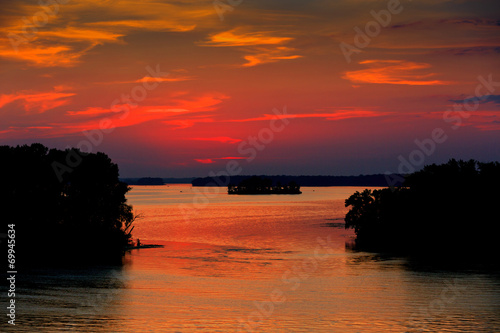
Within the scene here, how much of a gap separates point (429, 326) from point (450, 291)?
18.0 metres

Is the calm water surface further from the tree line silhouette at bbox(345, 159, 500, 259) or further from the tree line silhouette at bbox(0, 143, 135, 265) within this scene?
the tree line silhouette at bbox(345, 159, 500, 259)

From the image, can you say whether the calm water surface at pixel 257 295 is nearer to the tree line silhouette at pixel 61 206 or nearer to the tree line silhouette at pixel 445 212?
the tree line silhouette at pixel 61 206

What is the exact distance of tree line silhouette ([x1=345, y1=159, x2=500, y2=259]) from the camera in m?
91.3

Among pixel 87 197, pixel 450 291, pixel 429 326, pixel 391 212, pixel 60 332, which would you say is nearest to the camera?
pixel 60 332

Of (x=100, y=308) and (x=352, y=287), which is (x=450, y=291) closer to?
(x=352, y=287)

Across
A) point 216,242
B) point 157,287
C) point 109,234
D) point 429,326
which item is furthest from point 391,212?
point 429,326

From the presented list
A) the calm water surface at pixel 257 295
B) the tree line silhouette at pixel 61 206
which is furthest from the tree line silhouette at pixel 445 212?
the tree line silhouette at pixel 61 206

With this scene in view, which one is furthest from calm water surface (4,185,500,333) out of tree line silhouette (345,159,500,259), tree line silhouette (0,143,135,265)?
tree line silhouette (345,159,500,259)

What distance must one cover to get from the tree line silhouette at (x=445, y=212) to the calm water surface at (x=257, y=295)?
13.2m

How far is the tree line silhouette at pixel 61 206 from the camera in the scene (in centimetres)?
8144

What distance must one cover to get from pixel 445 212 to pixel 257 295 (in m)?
49.5

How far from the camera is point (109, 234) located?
87875mm

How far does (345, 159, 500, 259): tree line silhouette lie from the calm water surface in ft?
43.4

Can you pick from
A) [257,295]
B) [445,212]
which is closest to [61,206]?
[257,295]
